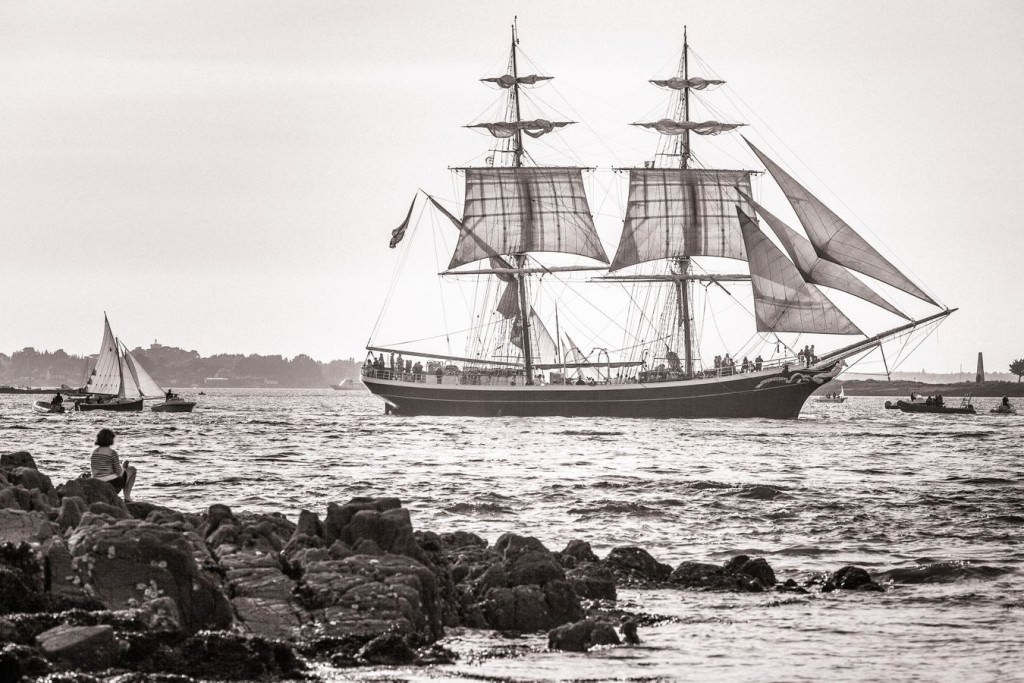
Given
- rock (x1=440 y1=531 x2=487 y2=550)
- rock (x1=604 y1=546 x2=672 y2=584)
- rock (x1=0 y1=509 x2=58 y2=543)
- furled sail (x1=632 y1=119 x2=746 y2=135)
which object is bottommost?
rock (x1=604 y1=546 x2=672 y2=584)

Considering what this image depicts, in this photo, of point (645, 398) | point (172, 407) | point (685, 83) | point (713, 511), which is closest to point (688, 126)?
point (685, 83)

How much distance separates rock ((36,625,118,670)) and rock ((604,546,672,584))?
931 centimetres

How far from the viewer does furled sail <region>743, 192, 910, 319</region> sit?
80.8m

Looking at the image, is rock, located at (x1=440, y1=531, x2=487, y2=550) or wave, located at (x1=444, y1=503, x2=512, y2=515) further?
wave, located at (x1=444, y1=503, x2=512, y2=515)

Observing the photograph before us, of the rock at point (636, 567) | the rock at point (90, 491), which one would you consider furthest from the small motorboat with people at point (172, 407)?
the rock at point (636, 567)

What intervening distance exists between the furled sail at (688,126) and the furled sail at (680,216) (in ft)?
12.7

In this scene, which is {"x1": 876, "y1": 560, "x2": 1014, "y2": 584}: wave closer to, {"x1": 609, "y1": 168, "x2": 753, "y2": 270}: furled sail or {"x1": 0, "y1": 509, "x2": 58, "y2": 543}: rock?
{"x1": 0, "y1": 509, "x2": 58, "y2": 543}: rock

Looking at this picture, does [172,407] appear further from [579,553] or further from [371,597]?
[371,597]

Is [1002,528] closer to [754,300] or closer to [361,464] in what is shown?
[361,464]

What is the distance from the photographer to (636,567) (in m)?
21.9

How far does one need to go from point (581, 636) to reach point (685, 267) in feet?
311

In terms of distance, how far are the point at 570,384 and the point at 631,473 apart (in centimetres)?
6129

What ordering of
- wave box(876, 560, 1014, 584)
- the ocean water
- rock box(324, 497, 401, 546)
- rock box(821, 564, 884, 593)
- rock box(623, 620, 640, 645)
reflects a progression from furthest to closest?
wave box(876, 560, 1014, 584), rock box(821, 564, 884, 593), rock box(324, 497, 401, 546), rock box(623, 620, 640, 645), the ocean water

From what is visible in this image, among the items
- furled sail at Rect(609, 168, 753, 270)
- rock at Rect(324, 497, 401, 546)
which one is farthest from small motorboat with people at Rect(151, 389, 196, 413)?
rock at Rect(324, 497, 401, 546)
